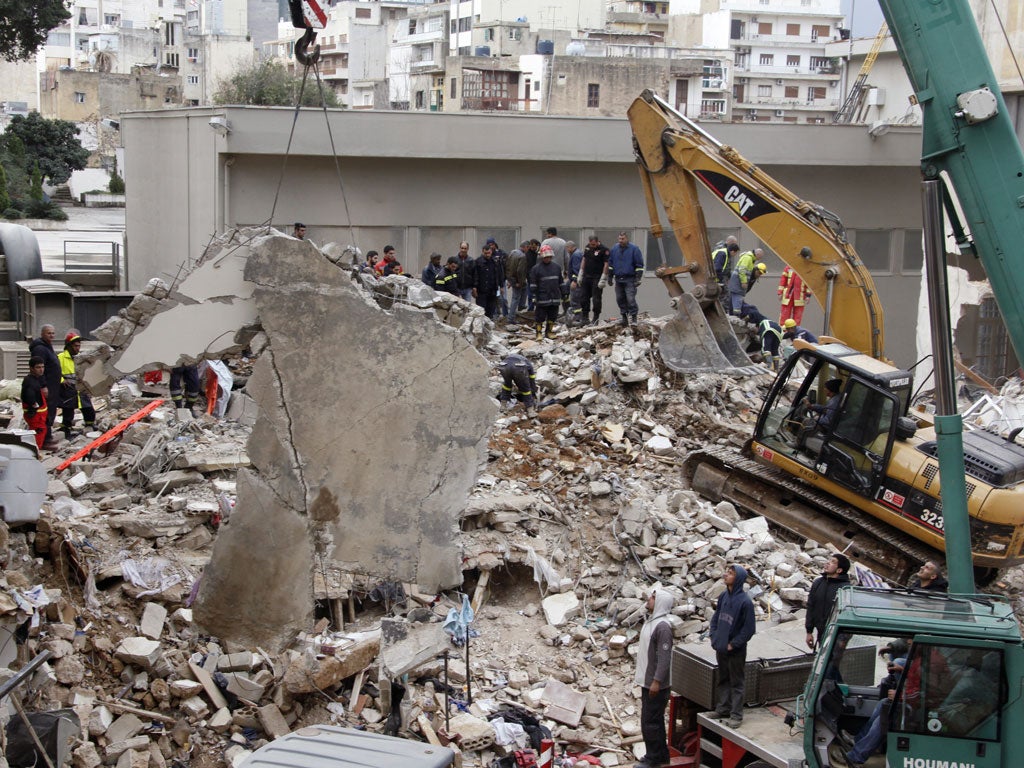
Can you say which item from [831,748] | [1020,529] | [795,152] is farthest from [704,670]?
[795,152]

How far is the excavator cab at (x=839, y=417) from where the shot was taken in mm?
10641

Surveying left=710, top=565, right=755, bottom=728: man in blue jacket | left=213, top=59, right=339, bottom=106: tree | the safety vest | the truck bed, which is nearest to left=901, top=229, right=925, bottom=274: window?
the safety vest

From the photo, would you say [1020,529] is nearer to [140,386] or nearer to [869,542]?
[869,542]

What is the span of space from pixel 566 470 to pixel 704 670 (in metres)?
4.85

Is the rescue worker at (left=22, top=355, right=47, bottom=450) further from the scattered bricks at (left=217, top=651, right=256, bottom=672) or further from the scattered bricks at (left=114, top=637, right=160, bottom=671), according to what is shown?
the scattered bricks at (left=217, top=651, right=256, bottom=672)

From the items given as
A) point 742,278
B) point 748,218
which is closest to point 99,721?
point 748,218

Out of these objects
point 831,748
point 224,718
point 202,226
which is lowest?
point 224,718

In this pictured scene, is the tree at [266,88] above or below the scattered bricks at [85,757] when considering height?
above

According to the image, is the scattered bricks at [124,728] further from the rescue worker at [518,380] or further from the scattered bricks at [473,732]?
the rescue worker at [518,380]

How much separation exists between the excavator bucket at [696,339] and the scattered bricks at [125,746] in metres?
8.43

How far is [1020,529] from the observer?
10039 millimetres

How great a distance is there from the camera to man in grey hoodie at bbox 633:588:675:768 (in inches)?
306

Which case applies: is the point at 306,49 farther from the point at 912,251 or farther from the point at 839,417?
the point at 912,251

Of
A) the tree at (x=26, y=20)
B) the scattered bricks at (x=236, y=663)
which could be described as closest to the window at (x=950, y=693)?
the scattered bricks at (x=236, y=663)
